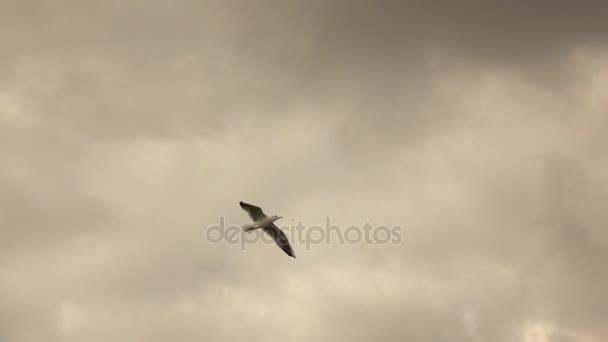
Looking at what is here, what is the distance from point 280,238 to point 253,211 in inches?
387

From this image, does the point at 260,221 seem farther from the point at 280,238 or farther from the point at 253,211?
the point at 280,238

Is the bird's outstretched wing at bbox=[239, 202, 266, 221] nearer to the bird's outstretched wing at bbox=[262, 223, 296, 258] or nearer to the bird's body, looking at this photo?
the bird's body

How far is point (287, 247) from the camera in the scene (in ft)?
398

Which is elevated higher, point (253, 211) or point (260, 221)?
point (253, 211)

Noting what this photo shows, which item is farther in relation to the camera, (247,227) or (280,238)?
(280,238)

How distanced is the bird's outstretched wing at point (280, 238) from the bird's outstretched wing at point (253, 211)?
4.70m

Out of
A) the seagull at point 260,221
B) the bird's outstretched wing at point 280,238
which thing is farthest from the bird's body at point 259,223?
the bird's outstretched wing at point 280,238

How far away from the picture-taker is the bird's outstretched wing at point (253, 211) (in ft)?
370

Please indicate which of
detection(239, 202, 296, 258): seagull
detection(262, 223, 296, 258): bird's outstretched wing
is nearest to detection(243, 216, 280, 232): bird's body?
detection(239, 202, 296, 258): seagull

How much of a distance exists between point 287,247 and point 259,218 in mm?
9796

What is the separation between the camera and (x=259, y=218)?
4513 inches

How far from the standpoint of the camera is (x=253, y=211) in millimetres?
113438

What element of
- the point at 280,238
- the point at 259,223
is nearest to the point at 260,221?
the point at 259,223

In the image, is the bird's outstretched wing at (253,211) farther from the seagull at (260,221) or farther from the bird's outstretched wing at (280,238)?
the bird's outstretched wing at (280,238)
